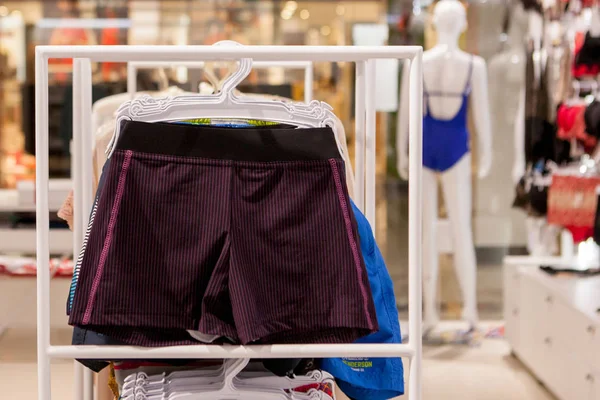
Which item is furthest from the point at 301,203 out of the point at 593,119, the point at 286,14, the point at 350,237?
the point at 286,14

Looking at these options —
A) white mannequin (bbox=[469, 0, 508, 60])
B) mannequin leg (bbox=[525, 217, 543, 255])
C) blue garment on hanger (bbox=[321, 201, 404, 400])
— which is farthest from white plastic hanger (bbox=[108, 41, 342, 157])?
white mannequin (bbox=[469, 0, 508, 60])

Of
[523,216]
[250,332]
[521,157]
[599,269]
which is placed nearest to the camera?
[250,332]

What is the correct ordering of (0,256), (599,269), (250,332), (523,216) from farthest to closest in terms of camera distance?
(523,216) → (0,256) → (599,269) → (250,332)

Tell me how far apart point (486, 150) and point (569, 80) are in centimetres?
57

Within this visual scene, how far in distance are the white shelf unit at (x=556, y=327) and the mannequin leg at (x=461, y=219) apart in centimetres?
24

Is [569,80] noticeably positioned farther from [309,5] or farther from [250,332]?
[250,332]

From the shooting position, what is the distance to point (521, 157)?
5164mm

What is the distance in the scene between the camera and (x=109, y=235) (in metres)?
1.55

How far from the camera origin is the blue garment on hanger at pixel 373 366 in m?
1.81

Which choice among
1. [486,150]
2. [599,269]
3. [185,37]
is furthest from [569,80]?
[185,37]

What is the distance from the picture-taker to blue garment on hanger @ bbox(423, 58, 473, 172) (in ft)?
15.6

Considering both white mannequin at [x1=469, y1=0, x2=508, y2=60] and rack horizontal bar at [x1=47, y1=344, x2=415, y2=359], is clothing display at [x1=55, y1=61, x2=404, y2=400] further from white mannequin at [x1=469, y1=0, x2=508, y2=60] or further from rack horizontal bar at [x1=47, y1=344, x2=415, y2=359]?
white mannequin at [x1=469, y1=0, x2=508, y2=60]

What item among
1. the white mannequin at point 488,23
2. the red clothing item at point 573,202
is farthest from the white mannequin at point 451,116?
the white mannequin at point 488,23

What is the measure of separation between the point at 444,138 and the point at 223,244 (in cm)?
333
